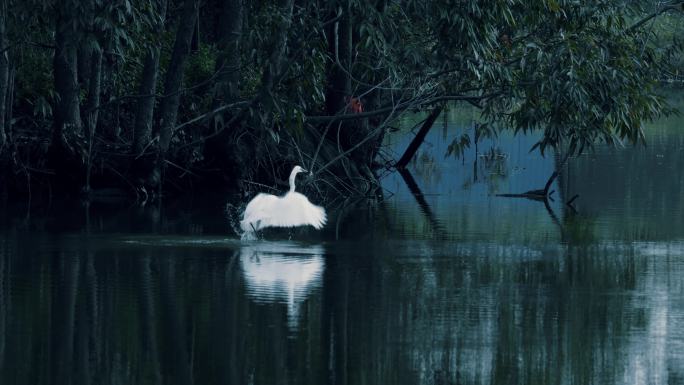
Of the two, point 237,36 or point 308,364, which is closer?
point 308,364

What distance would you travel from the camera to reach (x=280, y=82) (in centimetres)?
2066

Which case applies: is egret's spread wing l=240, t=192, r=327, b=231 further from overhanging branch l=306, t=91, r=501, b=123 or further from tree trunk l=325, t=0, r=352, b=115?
tree trunk l=325, t=0, r=352, b=115

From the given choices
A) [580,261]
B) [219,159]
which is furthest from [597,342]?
[219,159]

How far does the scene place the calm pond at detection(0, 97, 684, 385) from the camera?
27.2 feet

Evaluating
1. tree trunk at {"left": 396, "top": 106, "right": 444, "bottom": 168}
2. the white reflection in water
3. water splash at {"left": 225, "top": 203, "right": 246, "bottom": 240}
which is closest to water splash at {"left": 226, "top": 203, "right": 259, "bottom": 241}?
water splash at {"left": 225, "top": 203, "right": 246, "bottom": 240}

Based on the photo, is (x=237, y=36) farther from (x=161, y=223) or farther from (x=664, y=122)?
(x=664, y=122)

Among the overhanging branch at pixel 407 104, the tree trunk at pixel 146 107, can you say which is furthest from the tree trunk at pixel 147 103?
the overhanging branch at pixel 407 104

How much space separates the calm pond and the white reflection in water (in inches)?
1.1

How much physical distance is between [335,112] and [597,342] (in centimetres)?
1548

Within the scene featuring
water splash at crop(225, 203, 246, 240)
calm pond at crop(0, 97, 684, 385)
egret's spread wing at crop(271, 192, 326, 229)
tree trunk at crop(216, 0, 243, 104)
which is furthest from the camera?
tree trunk at crop(216, 0, 243, 104)

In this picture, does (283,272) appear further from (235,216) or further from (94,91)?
(94,91)

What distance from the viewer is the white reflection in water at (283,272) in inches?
430

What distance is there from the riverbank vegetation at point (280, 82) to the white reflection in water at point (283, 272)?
15.1 ft

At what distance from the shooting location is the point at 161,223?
1755 centimetres
